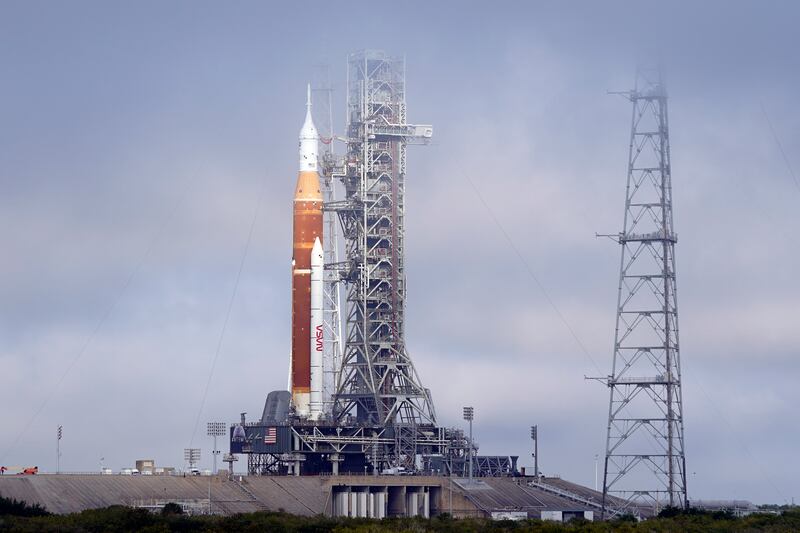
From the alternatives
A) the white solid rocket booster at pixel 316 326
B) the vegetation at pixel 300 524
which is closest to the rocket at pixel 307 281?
the white solid rocket booster at pixel 316 326

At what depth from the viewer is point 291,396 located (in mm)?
139125

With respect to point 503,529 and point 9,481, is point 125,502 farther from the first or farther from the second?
point 503,529

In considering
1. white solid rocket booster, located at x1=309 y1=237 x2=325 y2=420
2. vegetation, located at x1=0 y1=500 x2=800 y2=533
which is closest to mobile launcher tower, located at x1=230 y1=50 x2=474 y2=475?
white solid rocket booster, located at x1=309 y1=237 x2=325 y2=420

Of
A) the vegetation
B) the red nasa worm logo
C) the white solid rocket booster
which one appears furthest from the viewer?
the white solid rocket booster

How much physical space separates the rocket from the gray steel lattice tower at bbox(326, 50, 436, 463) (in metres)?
2.58

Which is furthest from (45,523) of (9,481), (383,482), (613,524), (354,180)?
(354,180)

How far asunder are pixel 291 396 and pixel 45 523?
45.7m

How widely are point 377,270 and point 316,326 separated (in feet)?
22.5

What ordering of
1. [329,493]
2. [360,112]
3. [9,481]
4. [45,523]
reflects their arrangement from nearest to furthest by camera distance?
[45,523] < [9,481] < [329,493] < [360,112]

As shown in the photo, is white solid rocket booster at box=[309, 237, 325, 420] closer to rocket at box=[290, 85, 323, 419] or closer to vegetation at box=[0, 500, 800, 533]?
rocket at box=[290, 85, 323, 419]

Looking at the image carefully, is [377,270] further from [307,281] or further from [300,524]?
[300,524]

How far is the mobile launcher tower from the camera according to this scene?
13788 cm

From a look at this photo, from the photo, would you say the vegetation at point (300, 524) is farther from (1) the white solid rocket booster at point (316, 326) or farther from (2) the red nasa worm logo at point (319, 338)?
(2) the red nasa worm logo at point (319, 338)

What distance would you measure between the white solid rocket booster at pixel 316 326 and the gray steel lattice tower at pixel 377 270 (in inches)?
99.2
